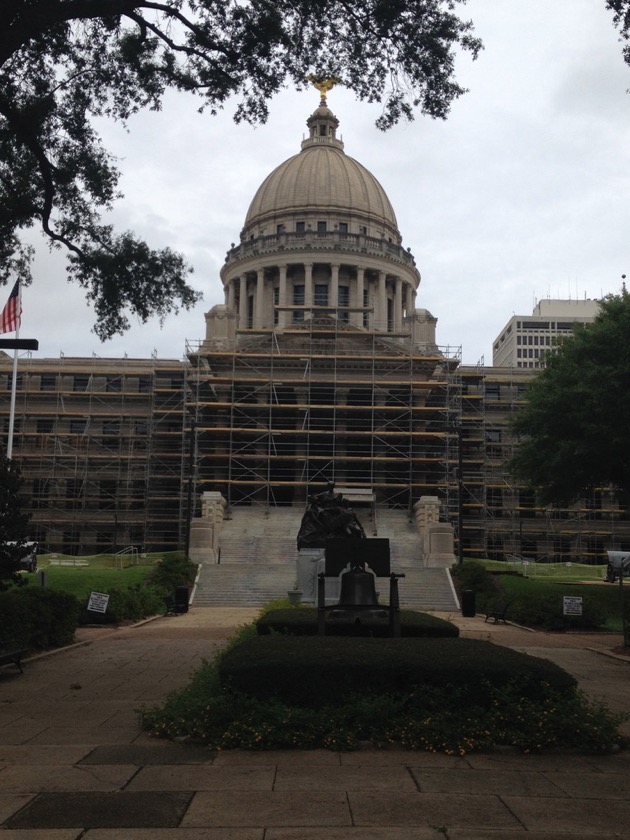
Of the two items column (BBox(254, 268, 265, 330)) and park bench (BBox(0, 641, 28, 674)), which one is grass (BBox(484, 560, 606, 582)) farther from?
column (BBox(254, 268, 265, 330))

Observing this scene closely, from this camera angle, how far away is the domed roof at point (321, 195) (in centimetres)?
8212

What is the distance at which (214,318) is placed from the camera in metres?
72.1

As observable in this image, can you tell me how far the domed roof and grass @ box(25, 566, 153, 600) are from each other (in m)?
51.3

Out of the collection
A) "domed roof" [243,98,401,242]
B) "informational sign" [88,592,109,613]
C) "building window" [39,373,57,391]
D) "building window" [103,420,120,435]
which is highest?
"domed roof" [243,98,401,242]

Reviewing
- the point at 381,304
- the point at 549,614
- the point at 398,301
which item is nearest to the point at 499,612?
the point at 549,614

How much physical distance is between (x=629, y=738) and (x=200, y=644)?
11.9 meters

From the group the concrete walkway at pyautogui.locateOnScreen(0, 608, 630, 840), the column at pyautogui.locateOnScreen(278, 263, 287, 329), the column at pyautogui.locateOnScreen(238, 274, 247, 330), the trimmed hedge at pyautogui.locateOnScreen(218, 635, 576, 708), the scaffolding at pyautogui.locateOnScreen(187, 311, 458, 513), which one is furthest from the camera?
the column at pyautogui.locateOnScreen(238, 274, 247, 330)

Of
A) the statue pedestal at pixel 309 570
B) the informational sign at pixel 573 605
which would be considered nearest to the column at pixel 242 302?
the statue pedestal at pixel 309 570

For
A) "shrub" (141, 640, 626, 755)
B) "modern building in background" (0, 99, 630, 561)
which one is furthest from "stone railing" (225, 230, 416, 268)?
"shrub" (141, 640, 626, 755)

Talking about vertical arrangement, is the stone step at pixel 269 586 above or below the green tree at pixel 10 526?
below

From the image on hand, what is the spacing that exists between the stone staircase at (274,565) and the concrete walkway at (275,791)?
968 inches

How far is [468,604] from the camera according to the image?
98.4 feet

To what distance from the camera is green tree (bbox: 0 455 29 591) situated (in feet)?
54.5

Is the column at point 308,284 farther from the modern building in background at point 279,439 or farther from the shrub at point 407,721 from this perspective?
the shrub at point 407,721
